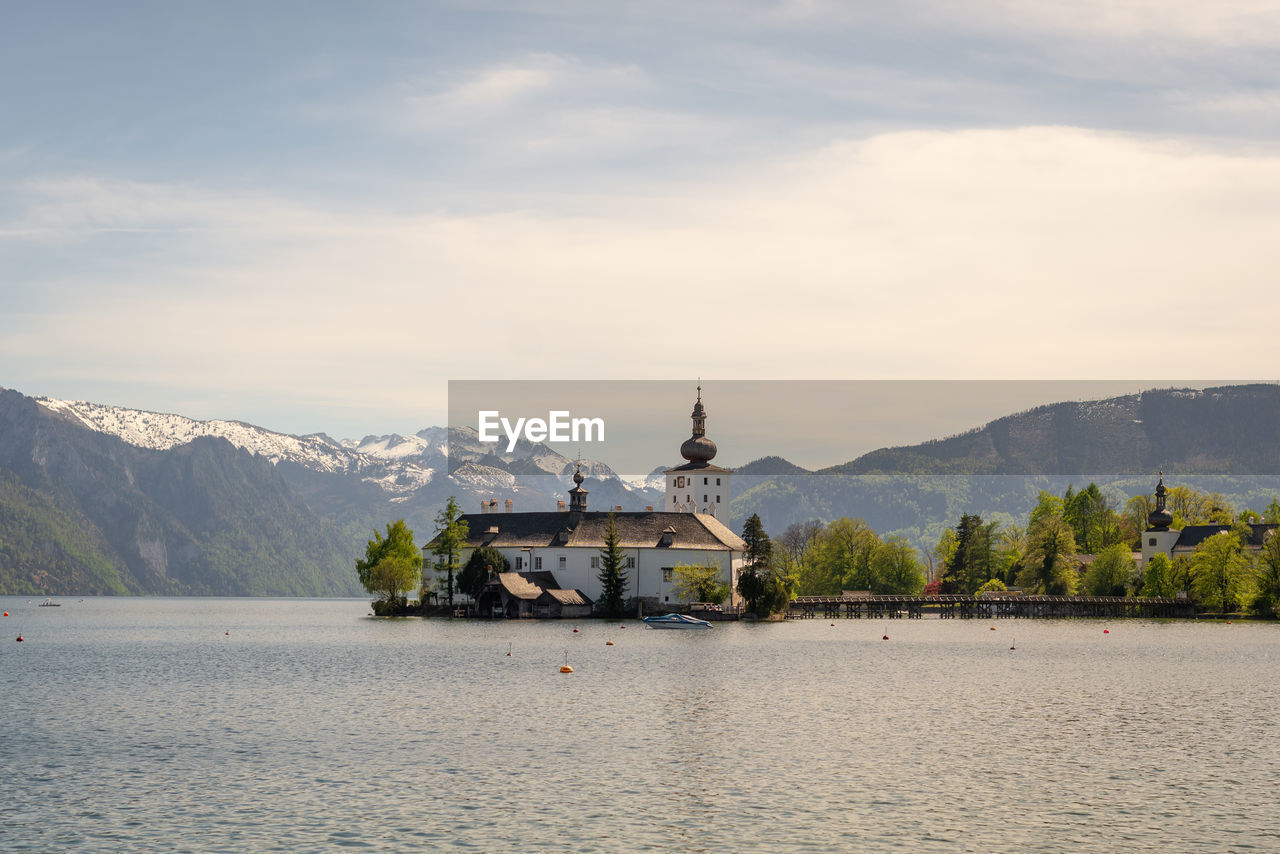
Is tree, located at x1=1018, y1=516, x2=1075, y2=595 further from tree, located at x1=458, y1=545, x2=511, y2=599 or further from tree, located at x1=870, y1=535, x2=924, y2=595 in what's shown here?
tree, located at x1=458, y1=545, x2=511, y2=599

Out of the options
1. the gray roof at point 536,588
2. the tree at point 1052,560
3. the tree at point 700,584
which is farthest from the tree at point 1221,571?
the gray roof at point 536,588

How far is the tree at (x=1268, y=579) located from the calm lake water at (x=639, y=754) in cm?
6950

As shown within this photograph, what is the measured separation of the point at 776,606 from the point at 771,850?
124 meters

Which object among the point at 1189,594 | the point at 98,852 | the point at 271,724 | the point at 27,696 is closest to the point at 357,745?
the point at 271,724

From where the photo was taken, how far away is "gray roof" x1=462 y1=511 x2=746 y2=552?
526 ft

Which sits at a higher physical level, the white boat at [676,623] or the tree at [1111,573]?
the tree at [1111,573]

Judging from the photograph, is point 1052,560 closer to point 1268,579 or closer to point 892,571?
point 892,571

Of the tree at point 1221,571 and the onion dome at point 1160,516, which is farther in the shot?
the onion dome at point 1160,516

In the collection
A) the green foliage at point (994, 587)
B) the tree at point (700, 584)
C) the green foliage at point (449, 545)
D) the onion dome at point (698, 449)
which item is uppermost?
→ the onion dome at point (698, 449)

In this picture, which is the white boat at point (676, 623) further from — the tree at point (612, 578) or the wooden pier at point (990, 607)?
the wooden pier at point (990, 607)

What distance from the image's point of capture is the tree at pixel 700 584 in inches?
6048

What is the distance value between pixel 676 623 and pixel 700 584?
64.4 feet

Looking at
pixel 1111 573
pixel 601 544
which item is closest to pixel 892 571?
pixel 1111 573

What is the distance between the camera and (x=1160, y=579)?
559ft
